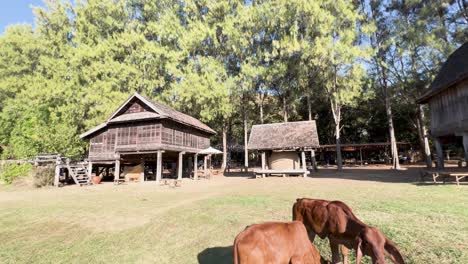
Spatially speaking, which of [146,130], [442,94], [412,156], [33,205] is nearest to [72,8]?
[146,130]

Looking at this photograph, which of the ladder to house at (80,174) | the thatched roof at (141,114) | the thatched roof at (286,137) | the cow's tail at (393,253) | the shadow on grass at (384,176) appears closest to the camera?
the cow's tail at (393,253)

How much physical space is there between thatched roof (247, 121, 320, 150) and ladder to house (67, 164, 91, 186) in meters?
15.9

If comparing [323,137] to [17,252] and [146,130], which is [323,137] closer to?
[146,130]

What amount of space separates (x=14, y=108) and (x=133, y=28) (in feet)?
63.7

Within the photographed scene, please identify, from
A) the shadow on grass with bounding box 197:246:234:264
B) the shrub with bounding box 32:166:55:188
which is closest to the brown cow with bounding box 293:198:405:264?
the shadow on grass with bounding box 197:246:234:264

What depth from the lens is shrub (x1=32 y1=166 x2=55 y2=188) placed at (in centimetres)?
2245

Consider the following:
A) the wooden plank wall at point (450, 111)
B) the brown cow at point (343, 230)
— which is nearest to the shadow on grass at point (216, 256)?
the brown cow at point (343, 230)

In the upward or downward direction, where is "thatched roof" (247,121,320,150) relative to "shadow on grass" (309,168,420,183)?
upward

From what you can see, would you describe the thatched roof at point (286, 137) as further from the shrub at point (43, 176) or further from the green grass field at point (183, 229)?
the shrub at point (43, 176)

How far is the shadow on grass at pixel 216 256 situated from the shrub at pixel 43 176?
73.9 ft

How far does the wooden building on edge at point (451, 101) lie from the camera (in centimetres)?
1644

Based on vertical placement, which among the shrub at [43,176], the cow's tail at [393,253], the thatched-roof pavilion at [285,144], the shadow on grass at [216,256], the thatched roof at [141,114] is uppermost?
the thatched roof at [141,114]

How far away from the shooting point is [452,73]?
18.0 m

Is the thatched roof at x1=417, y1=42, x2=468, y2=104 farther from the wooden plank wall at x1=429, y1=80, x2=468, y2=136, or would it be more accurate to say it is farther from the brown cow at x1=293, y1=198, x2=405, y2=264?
the brown cow at x1=293, y1=198, x2=405, y2=264
